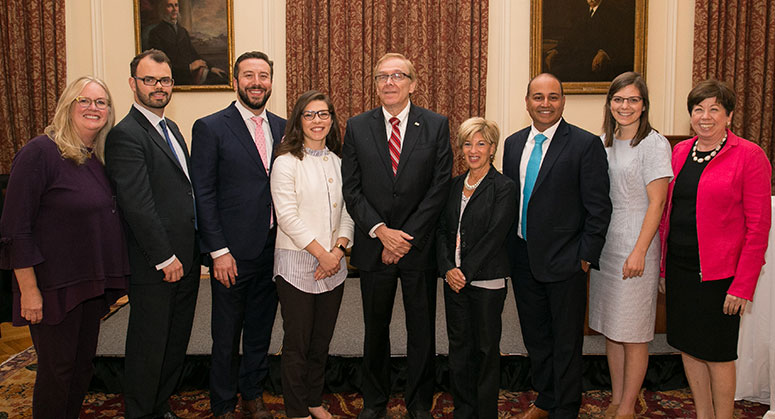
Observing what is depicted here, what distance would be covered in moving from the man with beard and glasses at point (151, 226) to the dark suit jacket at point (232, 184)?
92 mm

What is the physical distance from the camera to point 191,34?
5.35 m

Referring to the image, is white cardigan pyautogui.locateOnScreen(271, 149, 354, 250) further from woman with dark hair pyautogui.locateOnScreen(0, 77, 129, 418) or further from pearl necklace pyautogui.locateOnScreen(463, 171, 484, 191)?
woman with dark hair pyautogui.locateOnScreen(0, 77, 129, 418)

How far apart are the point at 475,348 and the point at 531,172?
87cm

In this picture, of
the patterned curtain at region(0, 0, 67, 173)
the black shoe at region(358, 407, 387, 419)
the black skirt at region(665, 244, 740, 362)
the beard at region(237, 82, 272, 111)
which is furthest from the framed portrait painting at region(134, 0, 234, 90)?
the black skirt at region(665, 244, 740, 362)

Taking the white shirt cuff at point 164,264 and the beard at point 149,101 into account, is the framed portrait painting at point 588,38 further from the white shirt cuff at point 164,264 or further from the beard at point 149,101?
the white shirt cuff at point 164,264

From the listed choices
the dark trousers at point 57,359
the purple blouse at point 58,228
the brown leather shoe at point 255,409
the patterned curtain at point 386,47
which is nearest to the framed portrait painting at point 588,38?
the patterned curtain at point 386,47

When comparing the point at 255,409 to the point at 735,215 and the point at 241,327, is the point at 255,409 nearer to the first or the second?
the point at 241,327

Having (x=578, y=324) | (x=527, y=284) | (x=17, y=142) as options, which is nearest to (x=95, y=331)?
(x=527, y=284)

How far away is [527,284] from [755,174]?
1.07 meters

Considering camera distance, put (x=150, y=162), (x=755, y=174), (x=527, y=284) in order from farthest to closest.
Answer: (x=527, y=284)
(x=150, y=162)
(x=755, y=174)

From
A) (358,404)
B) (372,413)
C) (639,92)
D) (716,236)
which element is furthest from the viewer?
(358,404)

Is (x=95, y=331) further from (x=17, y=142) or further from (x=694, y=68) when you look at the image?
(x=694, y=68)

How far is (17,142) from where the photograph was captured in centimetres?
553

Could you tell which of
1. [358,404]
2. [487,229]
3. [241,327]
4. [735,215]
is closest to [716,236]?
[735,215]
